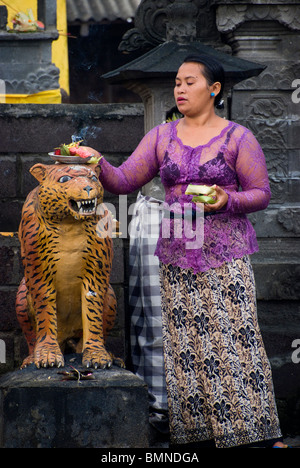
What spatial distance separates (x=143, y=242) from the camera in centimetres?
529

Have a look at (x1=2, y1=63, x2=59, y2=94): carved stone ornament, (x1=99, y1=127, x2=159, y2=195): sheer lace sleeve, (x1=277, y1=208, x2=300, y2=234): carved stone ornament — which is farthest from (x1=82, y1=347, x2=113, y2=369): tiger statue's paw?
(x1=2, y1=63, x2=59, y2=94): carved stone ornament

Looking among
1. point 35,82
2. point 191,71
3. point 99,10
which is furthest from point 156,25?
point 99,10

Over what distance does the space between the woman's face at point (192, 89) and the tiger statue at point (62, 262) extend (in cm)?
57

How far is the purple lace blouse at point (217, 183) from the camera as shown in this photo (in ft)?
13.2

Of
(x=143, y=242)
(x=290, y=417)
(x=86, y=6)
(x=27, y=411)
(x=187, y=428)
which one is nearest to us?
(x=27, y=411)

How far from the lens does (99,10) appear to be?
35.1 ft

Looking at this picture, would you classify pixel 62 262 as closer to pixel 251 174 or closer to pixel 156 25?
pixel 251 174

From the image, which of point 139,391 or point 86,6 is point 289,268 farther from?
point 86,6

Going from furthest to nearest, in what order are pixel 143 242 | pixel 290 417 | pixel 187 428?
pixel 290 417
pixel 143 242
pixel 187 428

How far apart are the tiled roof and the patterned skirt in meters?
7.04

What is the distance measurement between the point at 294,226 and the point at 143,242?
1281 millimetres

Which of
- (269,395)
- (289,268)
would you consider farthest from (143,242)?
(269,395)

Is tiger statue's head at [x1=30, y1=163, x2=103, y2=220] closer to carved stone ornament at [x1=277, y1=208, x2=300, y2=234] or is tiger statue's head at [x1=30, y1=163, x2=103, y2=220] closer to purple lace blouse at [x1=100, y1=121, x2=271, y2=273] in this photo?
purple lace blouse at [x1=100, y1=121, x2=271, y2=273]

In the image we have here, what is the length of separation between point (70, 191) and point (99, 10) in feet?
23.6
